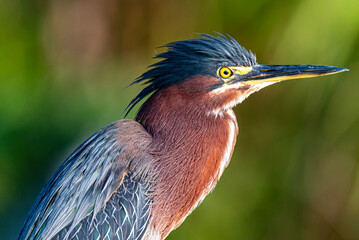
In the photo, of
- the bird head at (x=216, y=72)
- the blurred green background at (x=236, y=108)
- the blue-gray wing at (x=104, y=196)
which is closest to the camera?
the blue-gray wing at (x=104, y=196)

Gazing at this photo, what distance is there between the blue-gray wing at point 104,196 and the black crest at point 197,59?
296 mm

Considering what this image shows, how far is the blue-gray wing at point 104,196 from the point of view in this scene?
211 centimetres

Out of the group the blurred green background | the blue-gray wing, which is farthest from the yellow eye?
the blurred green background

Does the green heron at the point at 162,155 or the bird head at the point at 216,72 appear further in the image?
the bird head at the point at 216,72

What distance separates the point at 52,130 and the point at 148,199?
76.9 inches

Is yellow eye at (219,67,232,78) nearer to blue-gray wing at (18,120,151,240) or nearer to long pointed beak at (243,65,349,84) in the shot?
long pointed beak at (243,65,349,84)

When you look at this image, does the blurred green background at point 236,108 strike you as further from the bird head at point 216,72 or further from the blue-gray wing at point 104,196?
the blue-gray wing at point 104,196

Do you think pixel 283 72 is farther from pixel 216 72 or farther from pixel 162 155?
pixel 162 155

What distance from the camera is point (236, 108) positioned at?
382 centimetres

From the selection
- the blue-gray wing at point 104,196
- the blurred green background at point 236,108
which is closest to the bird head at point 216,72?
the blue-gray wing at point 104,196

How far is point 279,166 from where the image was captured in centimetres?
361

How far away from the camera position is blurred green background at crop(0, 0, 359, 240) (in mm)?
3465

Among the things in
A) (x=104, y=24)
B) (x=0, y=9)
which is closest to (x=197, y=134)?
(x=104, y=24)

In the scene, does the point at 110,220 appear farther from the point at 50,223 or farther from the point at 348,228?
the point at 348,228
